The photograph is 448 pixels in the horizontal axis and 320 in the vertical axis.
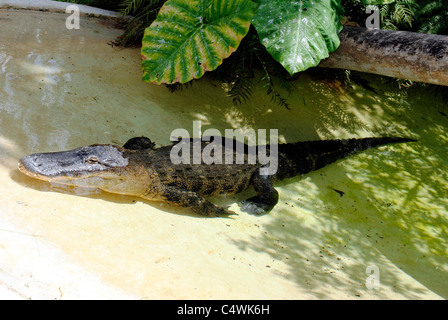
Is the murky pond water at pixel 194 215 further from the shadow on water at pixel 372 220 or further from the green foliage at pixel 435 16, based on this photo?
the green foliage at pixel 435 16

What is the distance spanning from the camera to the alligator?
3412 mm

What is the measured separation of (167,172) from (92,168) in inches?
27.9

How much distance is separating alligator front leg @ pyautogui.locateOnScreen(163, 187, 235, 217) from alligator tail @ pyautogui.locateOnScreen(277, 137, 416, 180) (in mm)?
1039

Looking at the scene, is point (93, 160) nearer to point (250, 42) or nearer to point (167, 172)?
point (167, 172)

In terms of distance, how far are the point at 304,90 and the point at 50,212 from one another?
3.78m

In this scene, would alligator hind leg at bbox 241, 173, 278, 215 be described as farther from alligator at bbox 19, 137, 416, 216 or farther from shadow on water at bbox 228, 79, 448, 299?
shadow on water at bbox 228, 79, 448, 299

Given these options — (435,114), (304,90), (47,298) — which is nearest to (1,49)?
(47,298)

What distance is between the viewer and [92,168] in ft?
11.5

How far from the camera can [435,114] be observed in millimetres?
5988

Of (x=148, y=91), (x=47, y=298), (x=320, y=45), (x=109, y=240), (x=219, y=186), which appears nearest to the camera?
(x=47, y=298)

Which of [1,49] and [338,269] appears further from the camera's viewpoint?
[1,49]

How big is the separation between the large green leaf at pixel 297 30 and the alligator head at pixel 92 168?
1639 mm

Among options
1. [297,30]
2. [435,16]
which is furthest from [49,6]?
[435,16]

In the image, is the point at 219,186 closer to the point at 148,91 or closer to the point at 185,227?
the point at 185,227
